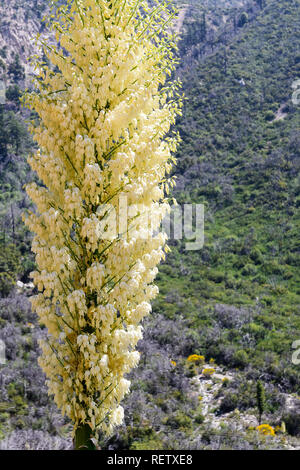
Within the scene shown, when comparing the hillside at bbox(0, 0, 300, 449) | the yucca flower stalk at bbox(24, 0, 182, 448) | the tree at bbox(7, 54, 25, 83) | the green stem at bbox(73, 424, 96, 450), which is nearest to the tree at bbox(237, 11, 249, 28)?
the hillside at bbox(0, 0, 300, 449)

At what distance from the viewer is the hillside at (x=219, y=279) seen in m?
9.93

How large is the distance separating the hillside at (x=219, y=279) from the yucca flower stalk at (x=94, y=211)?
2.31m

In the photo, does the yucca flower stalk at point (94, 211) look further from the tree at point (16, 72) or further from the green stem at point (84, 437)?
the tree at point (16, 72)

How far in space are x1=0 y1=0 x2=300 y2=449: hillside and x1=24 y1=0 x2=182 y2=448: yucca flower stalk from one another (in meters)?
2.31

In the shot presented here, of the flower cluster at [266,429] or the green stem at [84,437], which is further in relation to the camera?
the flower cluster at [266,429]

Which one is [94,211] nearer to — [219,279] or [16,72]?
[219,279]

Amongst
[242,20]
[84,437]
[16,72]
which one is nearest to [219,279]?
[84,437]

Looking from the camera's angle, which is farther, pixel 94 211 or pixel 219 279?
pixel 219 279

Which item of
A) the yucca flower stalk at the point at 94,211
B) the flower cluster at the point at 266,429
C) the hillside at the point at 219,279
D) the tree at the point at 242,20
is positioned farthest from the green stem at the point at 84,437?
the tree at the point at 242,20

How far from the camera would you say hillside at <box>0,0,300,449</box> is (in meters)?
9.93

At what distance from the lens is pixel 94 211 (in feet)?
11.8

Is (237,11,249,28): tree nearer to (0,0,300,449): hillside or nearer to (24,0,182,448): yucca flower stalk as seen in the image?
(0,0,300,449): hillside

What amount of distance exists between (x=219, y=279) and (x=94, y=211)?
1665 cm

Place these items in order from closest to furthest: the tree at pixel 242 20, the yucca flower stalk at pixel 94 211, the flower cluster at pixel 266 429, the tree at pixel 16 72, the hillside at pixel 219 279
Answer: the yucca flower stalk at pixel 94 211 → the flower cluster at pixel 266 429 → the hillside at pixel 219 279 → the tree at pixel 16 72 → the tree at pixel 242 20
